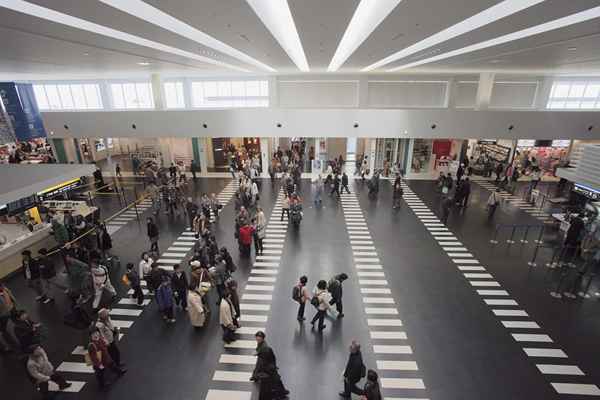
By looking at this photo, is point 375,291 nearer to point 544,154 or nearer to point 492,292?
point 492,292

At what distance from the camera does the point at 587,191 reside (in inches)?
560

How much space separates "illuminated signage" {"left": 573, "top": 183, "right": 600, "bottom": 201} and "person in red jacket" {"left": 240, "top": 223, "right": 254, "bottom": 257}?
51.0 feet

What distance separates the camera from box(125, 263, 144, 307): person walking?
853 cm

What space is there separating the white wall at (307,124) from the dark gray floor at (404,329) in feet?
32.3

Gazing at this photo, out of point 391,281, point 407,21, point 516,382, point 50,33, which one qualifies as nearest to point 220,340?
point 391,281

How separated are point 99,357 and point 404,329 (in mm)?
7202

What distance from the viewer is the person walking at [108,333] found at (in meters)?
6.32

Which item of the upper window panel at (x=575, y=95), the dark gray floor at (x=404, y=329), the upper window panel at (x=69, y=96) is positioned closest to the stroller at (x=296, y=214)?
the dark gray floor at (x=404, y=329)

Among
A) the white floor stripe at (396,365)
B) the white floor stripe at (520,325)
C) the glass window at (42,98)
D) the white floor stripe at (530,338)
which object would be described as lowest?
the white floor stripe at (396,365)

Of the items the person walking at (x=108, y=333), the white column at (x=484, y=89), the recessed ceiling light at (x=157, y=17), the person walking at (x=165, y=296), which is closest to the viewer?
the recessed ceiling light at (x=157, y=17)

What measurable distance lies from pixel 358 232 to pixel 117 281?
9.63m

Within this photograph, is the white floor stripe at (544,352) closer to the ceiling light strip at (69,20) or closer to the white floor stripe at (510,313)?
the white floor stripe at (510,313)

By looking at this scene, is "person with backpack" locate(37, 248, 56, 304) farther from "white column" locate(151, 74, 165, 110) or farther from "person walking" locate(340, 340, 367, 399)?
"white column" locate(151, 74, 165, 110)

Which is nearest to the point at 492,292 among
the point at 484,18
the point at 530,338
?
the point at 530,338
